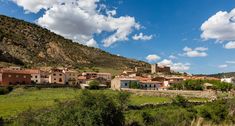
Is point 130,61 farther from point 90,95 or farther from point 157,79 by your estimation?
point 90,95

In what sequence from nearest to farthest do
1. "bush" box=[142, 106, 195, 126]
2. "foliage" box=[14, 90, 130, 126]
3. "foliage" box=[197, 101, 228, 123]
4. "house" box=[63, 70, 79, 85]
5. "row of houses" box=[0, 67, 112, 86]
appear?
"foliage" box=[14, 90, 130, 126] < "bush" box=[142, 106, 195, 126] < "foliage" box=[197, 101, 228, 123] < "row of houses" box=[0, 67, 112, 86] < "house" box=[63, 70, 79, 85]

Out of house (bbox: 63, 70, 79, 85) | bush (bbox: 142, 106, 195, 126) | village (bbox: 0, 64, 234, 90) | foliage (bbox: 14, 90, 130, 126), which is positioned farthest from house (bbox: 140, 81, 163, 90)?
foliage (bbox: 14, 90, 130, 126)

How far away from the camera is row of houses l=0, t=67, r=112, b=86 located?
226 ft

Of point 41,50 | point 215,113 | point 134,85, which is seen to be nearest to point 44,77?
point 134,85

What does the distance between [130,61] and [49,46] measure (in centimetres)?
4282

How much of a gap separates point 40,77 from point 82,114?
5585 cm

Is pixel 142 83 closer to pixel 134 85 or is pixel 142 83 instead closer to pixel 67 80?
pixel 134 85

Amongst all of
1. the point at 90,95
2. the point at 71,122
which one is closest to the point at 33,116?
the point at 71,122

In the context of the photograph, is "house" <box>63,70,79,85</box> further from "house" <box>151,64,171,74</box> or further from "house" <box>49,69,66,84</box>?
"house" <box>151,64,171,74</box>

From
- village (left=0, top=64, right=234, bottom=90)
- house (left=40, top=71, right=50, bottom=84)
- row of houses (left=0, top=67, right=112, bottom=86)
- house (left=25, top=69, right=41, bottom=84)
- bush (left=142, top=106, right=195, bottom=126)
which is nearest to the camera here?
bush (left=142, top=106, right=195, bottom=126)

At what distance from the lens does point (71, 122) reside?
976 inches

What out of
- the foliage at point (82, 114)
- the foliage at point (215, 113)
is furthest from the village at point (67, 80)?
the foliage at point (82, 114)

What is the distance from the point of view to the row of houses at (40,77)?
68938mm

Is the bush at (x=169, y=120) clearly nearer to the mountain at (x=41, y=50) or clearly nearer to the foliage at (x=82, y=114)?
the foliage at (x=82, y=114)
